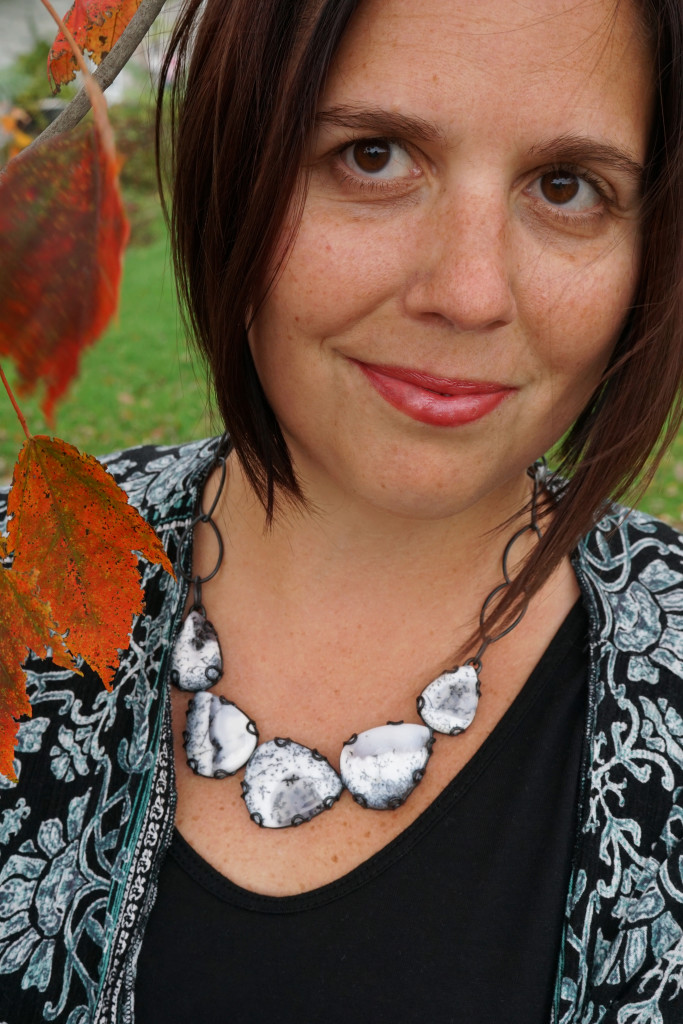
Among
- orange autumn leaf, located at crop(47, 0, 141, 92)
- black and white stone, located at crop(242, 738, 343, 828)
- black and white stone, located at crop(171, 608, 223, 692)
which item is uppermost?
orange autumn leaf, located at crop(47, 0, 141, 92)

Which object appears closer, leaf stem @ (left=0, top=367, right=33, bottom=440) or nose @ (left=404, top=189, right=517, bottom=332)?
leaf stem @ (left=0, top=367, right=33, bottom=440)

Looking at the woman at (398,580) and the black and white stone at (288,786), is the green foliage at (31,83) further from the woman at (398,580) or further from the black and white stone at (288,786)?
the black and white stone at (288,786)

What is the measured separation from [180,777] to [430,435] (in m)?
0.67

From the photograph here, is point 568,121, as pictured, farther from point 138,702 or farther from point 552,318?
point 138,702

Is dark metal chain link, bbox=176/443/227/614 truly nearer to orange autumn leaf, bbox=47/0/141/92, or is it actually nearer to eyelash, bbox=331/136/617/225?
eyelash, bbox=331/136/617/225

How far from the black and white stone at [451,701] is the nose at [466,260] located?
592 mm

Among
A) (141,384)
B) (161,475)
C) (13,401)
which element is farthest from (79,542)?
(141,384)

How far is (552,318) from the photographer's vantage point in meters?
1.08

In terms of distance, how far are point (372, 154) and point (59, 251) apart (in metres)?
0.63

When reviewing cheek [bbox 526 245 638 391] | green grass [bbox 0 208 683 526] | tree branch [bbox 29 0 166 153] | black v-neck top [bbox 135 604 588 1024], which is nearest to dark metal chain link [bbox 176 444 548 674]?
black v-neck top [bbox 135 604 588 1024]

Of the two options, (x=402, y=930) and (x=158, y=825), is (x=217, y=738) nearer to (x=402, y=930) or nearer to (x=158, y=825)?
(x=158, y=825)

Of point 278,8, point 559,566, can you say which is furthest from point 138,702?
point 278,8

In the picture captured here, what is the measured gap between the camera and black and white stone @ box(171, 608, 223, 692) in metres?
1.46

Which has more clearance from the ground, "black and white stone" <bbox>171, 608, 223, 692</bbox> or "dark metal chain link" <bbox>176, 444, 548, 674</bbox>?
"dark metal chain link" <bbox>176, 444, 548, 674</bbox>
